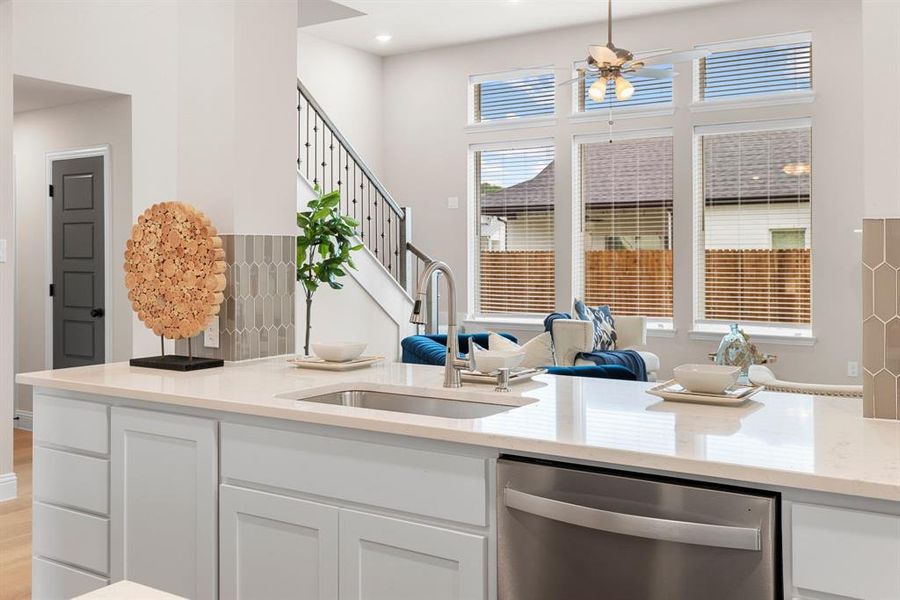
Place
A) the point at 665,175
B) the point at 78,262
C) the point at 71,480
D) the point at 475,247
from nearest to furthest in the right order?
the point at 71,480, the point at 78,262, the point at 665,175, the point at 475,247

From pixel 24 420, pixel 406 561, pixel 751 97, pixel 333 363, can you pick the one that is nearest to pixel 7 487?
pixel 24 420

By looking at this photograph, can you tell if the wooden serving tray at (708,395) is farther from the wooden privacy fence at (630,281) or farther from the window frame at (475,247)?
the window frame at (475,247)

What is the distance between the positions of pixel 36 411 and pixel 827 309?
625cm

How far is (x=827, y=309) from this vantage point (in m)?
6.97

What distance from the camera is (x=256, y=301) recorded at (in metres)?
3.09

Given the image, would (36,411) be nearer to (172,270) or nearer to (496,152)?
(172,270)

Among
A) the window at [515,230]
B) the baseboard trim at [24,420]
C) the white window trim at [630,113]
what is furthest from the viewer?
the window at [515,230]

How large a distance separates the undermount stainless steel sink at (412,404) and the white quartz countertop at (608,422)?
0.07 ft

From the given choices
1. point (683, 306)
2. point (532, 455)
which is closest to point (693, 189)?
point (683, 306)

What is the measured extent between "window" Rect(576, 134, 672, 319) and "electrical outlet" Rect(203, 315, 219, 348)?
5.54m

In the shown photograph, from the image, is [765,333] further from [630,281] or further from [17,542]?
[17,542]

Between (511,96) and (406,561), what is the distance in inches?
283

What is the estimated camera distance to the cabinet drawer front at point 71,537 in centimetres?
256

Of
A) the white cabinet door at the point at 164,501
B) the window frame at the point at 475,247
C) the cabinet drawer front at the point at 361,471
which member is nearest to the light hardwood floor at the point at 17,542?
the white cabinet door at the point at 164,501
